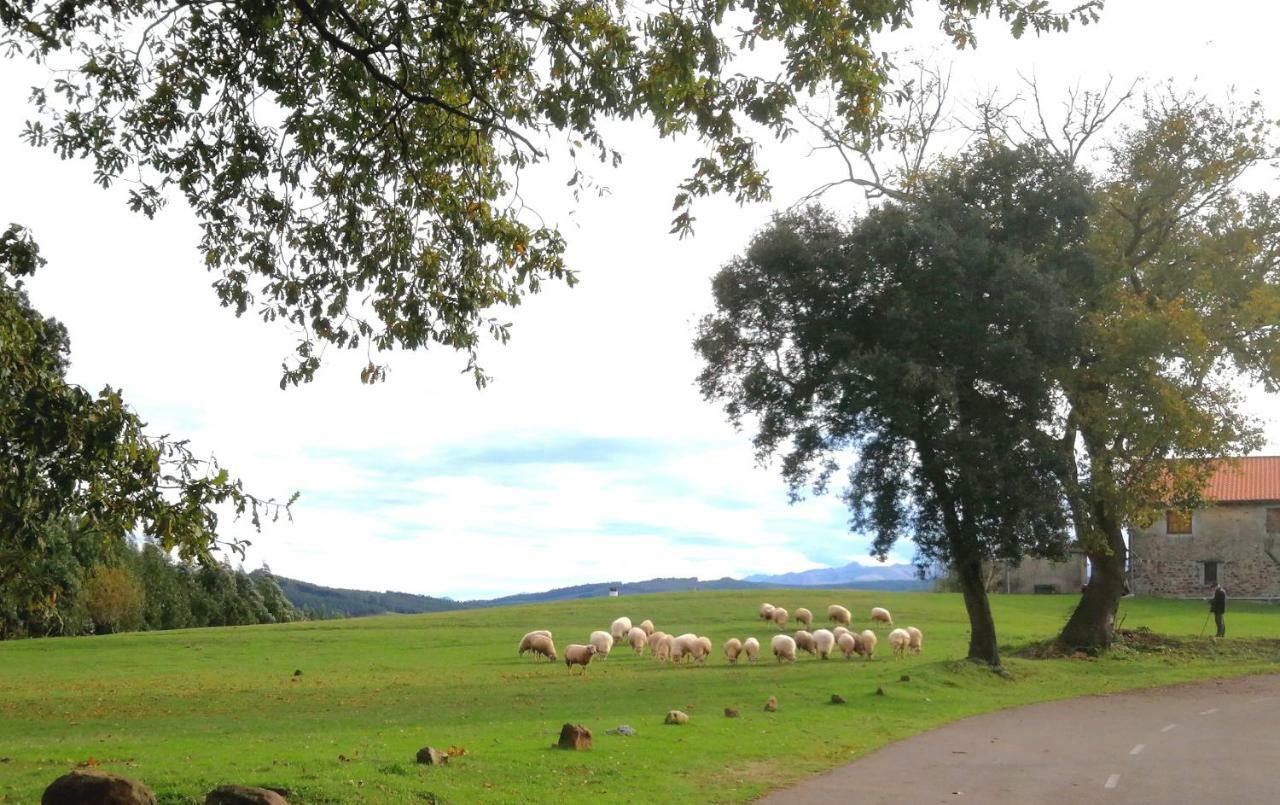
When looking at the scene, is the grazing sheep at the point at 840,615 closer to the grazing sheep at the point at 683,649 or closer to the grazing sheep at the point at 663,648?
the grazing sheep at the point at 663,648

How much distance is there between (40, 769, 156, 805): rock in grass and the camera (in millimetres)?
11266

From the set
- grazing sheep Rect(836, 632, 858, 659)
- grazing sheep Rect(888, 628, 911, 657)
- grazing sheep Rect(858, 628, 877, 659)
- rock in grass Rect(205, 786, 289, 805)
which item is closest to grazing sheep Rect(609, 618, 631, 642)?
grazing sheep Rect(836, 632, 858, 659)

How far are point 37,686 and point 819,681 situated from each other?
21.2 meters

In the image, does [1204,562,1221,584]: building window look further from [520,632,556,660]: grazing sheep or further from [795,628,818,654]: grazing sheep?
[520,632,556,660]: grazing sheep

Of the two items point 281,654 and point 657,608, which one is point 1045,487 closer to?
point 281,654

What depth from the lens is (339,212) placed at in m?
17.4

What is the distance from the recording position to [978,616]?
3438 centimetres

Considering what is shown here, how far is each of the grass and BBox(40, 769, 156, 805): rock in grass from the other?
1.61 metres

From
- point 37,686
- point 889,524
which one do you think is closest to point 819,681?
point 889,524

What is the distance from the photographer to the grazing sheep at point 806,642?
3906 cm

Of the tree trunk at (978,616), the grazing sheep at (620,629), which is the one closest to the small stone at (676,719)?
the tree trunk at (978,616)

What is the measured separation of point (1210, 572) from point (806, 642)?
44577 mm

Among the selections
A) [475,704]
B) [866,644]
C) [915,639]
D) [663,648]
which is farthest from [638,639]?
[475,704]

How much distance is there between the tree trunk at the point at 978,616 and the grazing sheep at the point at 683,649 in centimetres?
853
